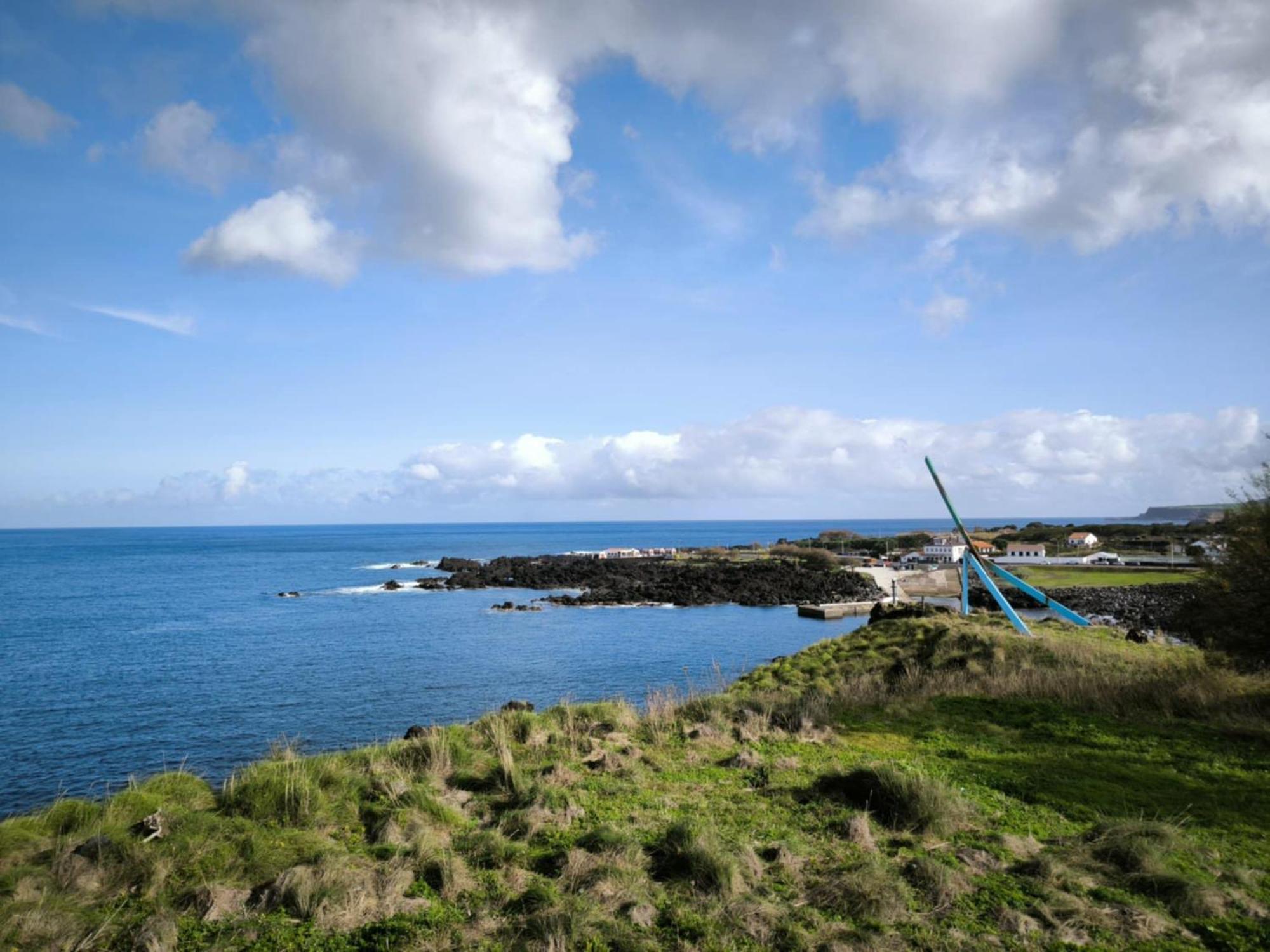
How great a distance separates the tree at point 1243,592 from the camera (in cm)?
1575

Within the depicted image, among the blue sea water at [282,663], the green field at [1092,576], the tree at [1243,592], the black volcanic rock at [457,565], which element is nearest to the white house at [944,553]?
the green field at [1092,576]

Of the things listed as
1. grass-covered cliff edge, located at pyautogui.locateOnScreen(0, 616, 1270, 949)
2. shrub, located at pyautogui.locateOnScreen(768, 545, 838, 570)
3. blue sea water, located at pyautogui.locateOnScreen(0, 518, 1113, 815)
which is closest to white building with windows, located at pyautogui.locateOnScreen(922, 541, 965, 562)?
shrub, located at pyautogui.locateOnScreen(768, 545, 838, 570)

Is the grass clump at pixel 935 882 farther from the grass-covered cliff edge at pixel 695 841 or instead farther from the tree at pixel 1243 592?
the tree at pixel 1243 592

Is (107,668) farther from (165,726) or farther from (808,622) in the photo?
(808,622)

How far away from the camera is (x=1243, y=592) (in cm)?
1616

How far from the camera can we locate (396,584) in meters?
70.3

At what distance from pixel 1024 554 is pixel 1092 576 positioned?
2401 centimetres

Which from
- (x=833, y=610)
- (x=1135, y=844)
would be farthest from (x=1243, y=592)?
(x=833, y=610)

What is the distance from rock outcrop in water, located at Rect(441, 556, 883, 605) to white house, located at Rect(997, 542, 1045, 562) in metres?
24.5

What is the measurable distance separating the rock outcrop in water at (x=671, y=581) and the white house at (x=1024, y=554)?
80.3ft

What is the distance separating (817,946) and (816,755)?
627 cm

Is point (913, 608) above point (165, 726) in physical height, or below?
above

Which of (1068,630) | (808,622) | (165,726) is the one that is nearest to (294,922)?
(165,726)

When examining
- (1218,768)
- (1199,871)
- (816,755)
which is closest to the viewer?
(1199,871)
